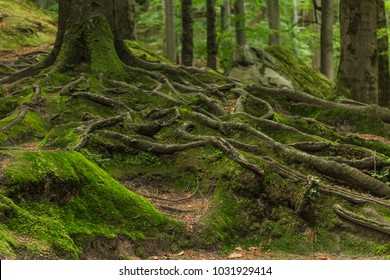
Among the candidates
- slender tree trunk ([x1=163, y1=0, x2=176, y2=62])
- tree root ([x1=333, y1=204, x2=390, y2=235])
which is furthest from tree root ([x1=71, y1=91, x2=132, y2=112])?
slender tree trunk ([x1=163, y1=0, x2=176, y2=62])

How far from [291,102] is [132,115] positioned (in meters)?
4.12

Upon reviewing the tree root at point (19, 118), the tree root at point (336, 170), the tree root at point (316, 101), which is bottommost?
the tree root at point (336, 170)

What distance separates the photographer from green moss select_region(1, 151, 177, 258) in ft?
15.3

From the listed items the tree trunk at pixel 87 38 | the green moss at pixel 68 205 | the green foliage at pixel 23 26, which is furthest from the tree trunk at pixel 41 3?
the green moss at pixel 68 205

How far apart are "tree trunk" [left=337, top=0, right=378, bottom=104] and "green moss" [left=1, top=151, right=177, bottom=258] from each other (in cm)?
698

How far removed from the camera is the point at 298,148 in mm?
7836

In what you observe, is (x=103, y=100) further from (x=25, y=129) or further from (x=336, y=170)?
(x=336, y=170)

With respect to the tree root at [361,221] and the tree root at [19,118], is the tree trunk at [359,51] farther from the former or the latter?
the tree root at [19,118]

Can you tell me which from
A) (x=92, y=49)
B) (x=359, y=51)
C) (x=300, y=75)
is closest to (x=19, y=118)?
(x=92, y=49)

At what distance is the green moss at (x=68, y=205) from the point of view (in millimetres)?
→ 4664

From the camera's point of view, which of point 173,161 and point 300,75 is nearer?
point 173,161

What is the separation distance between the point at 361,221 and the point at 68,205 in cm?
329

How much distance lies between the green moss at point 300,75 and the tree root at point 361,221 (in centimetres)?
1163

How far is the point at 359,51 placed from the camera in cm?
1112
